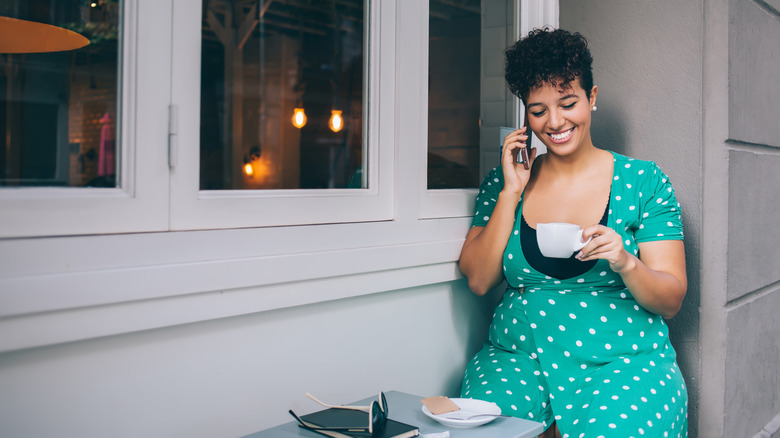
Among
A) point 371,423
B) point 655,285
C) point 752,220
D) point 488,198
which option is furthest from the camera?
point 752,220

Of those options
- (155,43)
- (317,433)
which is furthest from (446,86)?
(317,433)

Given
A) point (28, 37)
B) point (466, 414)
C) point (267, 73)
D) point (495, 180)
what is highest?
point (267, 73)

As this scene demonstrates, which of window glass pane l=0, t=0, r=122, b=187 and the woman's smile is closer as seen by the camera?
window glass pane l=0, t=0, r=122, b=187

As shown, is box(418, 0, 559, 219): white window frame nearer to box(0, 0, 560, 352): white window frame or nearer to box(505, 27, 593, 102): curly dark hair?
box(0, 0, 560, 352): white window frame

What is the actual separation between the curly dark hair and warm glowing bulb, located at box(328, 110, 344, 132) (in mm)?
521

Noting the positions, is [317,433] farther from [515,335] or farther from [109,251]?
[515,335]

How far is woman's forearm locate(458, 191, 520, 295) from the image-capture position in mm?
1714

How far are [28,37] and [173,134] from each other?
391mm

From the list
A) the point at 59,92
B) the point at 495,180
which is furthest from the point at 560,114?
the point at 59,92

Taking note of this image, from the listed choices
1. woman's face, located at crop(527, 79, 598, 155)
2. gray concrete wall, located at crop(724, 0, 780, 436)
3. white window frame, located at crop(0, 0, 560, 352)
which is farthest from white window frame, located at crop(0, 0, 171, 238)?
gray concrete wall, located at crop(724, 0, 780, 436)

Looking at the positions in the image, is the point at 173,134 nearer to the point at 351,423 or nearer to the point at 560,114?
the point at 351,423

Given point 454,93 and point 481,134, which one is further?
point 481,134

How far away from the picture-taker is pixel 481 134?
7.06ft

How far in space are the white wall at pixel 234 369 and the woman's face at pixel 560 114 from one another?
0.51 meters
